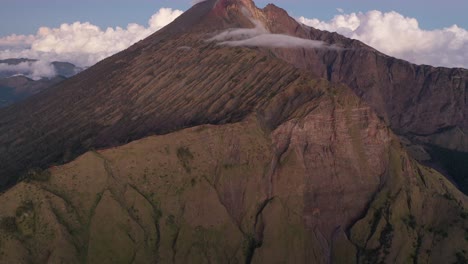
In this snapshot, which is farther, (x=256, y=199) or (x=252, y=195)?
(x=256, y=199)

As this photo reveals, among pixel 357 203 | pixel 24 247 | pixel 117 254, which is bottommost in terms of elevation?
pixel 357 203

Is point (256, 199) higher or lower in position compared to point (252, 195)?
lower

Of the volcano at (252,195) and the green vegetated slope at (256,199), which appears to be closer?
the green vegetated slope at (256,199)

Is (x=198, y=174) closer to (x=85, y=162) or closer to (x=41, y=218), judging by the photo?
(x=85, y=162)

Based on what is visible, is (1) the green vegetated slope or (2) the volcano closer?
(1) the green vegetated slope

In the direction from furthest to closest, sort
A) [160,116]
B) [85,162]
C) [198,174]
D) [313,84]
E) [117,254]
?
[160,116], [313,84], [198,174], [85,162], [117,254]

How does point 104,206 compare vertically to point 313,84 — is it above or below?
below

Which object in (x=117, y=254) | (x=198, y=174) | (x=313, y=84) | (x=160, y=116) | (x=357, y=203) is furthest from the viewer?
(x=160, y=116)

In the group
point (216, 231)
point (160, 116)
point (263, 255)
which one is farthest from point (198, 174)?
point (160, 116)
